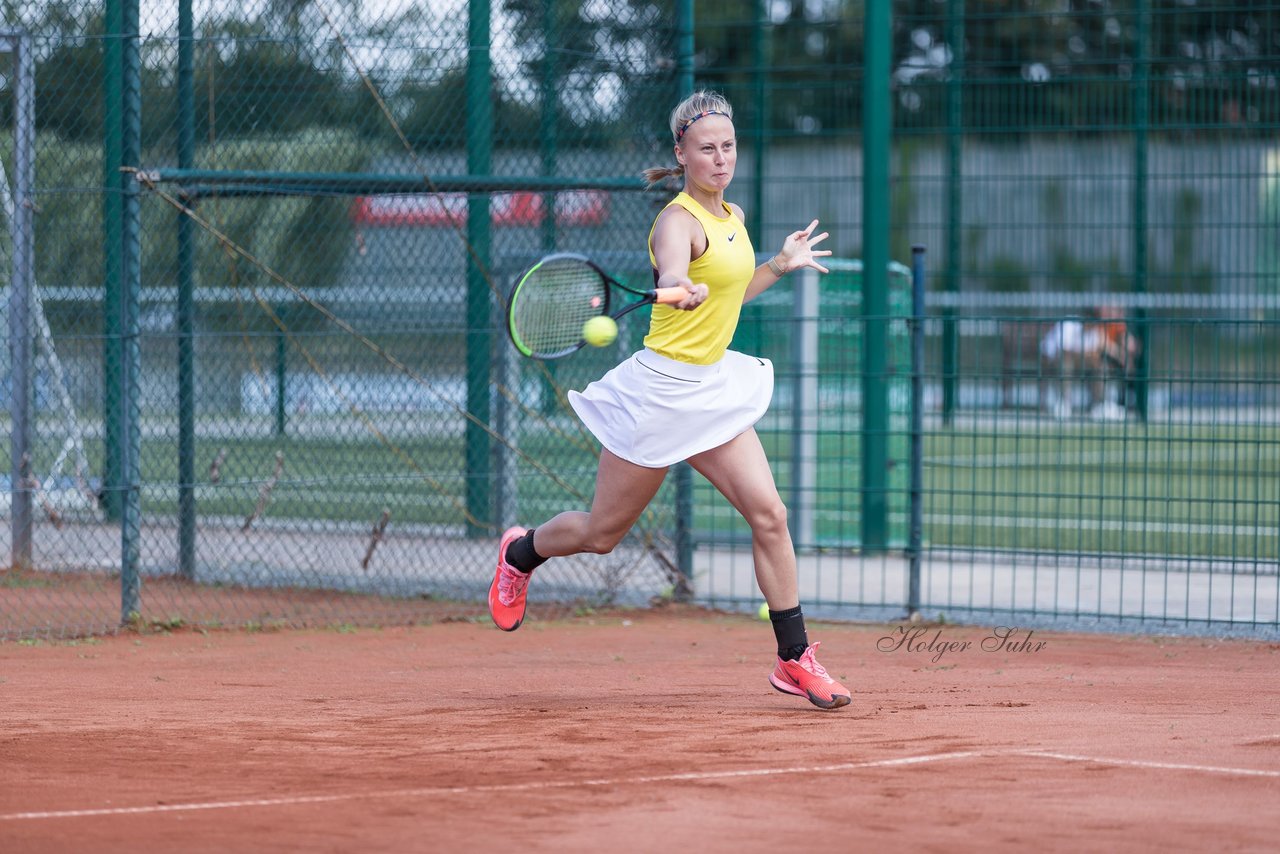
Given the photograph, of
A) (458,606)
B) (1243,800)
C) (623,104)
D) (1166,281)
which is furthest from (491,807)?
(1166,281)

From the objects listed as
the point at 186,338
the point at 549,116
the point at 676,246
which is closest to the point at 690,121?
the point at 676,246

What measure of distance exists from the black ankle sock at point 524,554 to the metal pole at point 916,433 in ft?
Answer: 9.00

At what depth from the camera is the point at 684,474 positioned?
991 centimetres

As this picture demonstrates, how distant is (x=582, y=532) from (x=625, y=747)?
1.24m

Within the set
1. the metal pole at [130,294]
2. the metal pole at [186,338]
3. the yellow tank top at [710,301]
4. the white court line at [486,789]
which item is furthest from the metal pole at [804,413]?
the white court line at [486,789]

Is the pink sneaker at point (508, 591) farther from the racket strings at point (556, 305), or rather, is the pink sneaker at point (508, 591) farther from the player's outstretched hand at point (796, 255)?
the player's outstretched hand at point (796, 255)

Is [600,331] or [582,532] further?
[582,532]

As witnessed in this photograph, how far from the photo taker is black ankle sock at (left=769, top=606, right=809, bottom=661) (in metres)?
6.58

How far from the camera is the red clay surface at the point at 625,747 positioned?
4.70 metres

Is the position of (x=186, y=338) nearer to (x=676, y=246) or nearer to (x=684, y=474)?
(x=684, y=474)

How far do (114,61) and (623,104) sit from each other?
2893 millimetres

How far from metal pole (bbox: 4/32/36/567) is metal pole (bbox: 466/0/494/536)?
7.96ft
